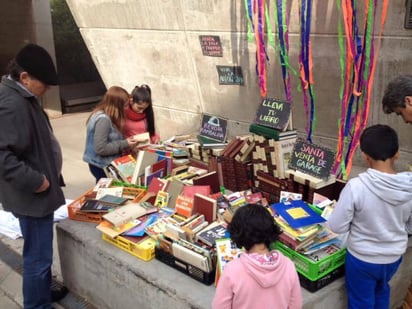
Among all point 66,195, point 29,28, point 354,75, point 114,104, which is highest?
point 29,28

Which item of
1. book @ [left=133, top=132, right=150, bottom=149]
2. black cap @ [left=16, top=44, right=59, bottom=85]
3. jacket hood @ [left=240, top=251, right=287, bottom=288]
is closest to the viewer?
jacket hood @ [left=240, top=251, right=287, bottom=288]

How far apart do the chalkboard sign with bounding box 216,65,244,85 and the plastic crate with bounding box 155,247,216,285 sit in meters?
3.51

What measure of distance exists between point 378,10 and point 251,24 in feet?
4.93

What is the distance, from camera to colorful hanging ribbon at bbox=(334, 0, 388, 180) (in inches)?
167

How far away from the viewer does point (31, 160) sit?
2.93 metres

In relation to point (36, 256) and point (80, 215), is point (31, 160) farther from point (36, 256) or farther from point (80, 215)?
point (80, 215)

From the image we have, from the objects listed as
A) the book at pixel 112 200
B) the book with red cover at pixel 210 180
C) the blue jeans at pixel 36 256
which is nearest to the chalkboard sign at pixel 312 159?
the book with red cover at pixel 210 180

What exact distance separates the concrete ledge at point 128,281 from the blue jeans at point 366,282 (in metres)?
0.12

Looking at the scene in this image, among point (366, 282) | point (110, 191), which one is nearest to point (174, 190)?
point (110, 191)

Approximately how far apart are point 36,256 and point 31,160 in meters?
0.70

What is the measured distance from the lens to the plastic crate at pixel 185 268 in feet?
9.13

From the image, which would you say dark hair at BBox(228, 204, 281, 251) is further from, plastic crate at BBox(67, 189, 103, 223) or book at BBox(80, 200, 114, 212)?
plastic crate at BBox(67, 189, 103, 223)

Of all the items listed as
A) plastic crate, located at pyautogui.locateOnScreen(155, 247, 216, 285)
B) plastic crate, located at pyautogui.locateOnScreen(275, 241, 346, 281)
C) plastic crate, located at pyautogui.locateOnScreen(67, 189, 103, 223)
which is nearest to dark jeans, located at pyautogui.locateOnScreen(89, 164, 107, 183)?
plastic crate, located at pyautogui.locateOnScreen(67, 189, 103, 223)

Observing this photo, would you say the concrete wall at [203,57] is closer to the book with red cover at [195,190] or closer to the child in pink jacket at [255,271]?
the book with red cover at [195,190]
